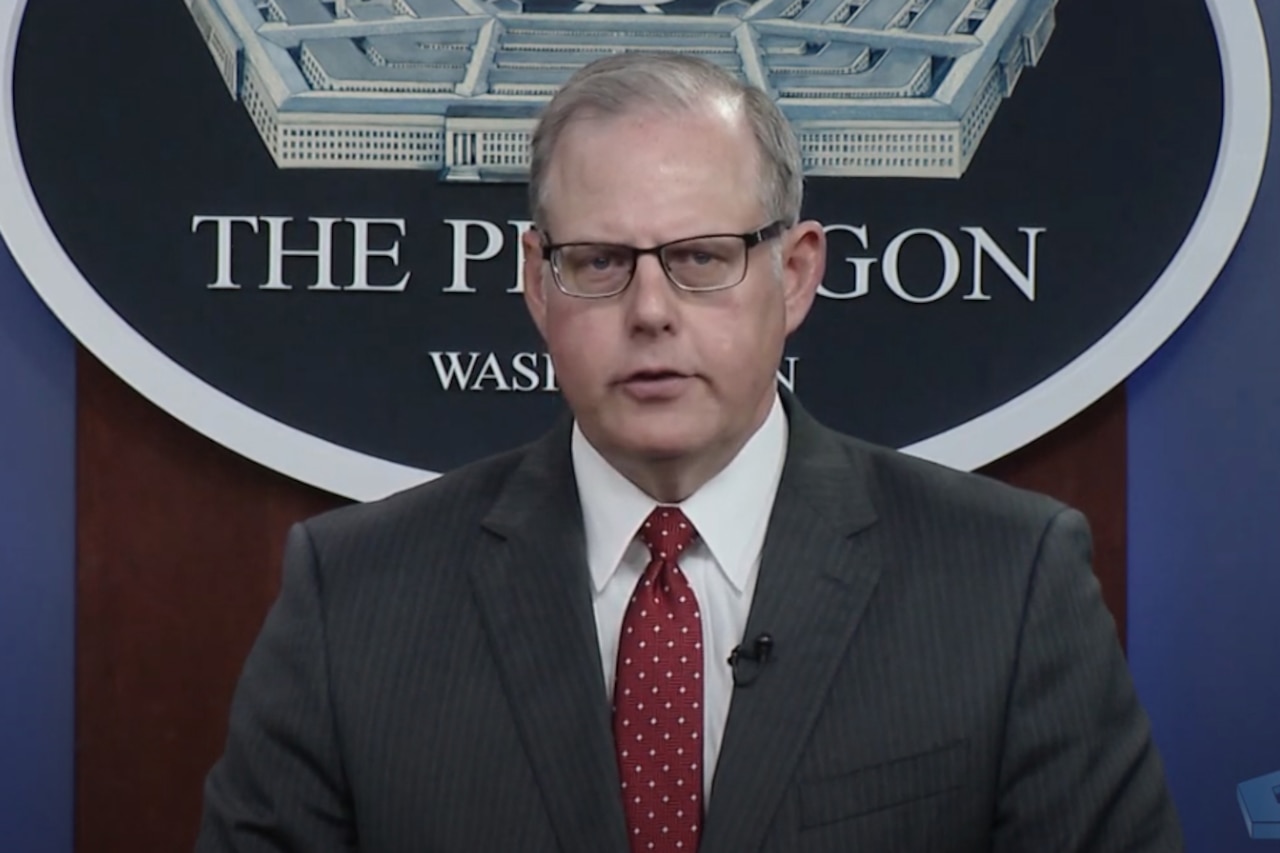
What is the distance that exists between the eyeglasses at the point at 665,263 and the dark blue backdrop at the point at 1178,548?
2.82ft

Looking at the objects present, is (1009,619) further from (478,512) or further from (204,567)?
(204,567)

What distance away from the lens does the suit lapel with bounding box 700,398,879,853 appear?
1426 millimetres

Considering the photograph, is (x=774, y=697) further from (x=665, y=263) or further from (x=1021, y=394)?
(x=1021, y=394)

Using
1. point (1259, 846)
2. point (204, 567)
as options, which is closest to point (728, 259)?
point (204, 567)

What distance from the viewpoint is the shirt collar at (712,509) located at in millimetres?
1538

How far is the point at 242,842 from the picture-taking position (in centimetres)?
150

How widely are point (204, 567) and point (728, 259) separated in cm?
97

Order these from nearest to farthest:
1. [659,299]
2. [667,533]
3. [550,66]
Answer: [659,299]
[667,533]
[550,66]

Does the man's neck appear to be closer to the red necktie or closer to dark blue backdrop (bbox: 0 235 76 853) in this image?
the red necktie

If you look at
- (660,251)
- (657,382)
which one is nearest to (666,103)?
(660,251)

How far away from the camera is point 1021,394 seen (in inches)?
81.4

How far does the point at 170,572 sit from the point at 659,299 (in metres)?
0.97

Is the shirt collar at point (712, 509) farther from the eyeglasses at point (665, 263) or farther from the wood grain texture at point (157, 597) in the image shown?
the wood grain texture at point (157, 597)

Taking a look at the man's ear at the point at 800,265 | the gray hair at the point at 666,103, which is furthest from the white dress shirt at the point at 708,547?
the gray hair at the point at 666,103
